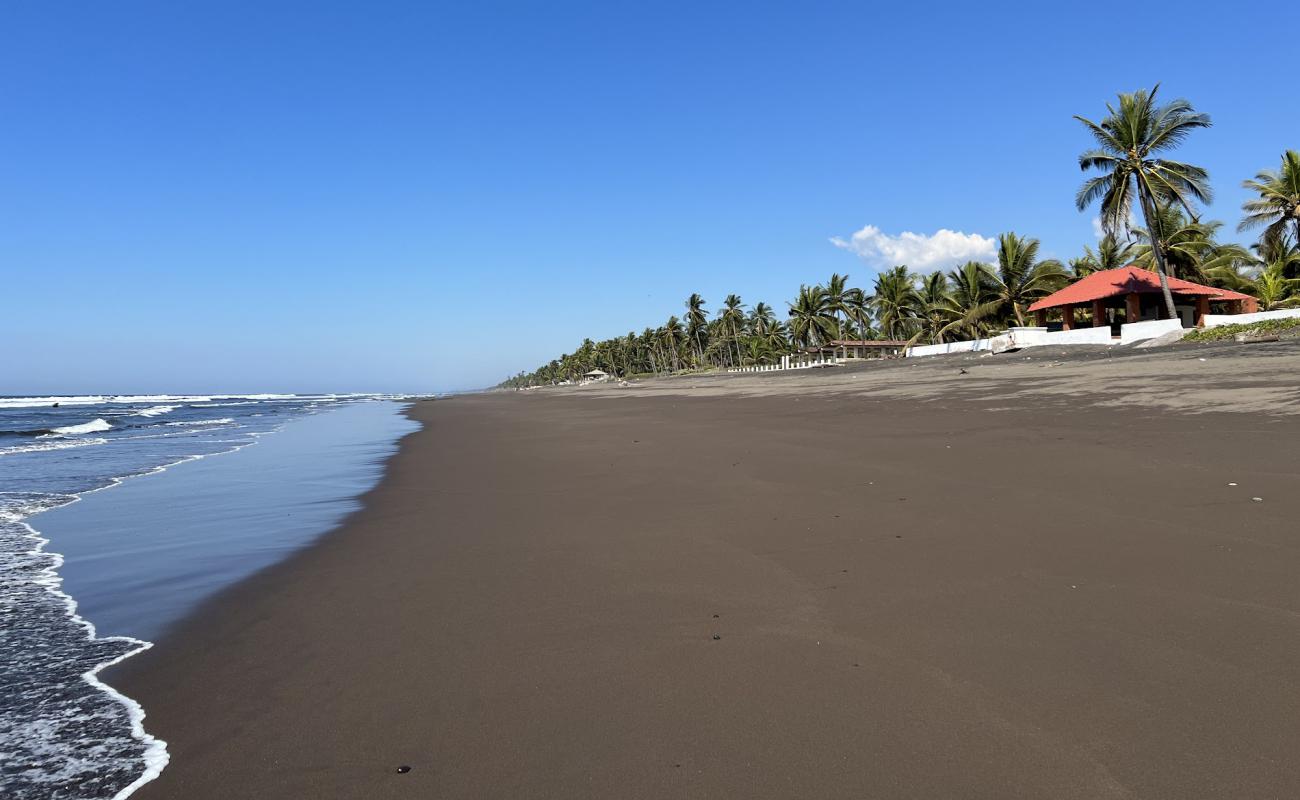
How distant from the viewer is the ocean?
2.53 metres

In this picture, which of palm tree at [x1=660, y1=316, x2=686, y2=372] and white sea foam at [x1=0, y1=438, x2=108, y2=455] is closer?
white sea foam at [x1=0, y1=438, x2=108, y2=455]

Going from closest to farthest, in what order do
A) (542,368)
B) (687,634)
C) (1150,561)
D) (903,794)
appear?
(903,794) → (687,634) → (1150,561) → (542,368)

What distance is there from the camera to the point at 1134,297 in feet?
109

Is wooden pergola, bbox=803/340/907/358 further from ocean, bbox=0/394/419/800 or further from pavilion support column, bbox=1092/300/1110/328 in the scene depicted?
ocean, bbox=0/394/419/800

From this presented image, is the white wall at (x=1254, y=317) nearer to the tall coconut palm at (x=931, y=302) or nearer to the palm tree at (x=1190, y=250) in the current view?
the palm tree at (x=1190, y=250)

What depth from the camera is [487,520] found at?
255 inches

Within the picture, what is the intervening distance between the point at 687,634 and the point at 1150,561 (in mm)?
2749

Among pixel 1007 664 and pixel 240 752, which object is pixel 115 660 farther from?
pixel 1007 664

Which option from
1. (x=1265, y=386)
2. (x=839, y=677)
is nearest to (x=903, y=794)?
(x=839, y=677)

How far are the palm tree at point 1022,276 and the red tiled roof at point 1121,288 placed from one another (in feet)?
17.1

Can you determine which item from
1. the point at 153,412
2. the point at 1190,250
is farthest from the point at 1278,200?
the point at 153,412

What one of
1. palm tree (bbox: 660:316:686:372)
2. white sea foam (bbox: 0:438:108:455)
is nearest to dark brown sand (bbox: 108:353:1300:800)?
white sea foam (bbox: 0:438:108:455)

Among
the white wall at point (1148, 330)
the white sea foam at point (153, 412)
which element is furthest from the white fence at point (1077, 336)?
the white sea foam at point (153, 412)

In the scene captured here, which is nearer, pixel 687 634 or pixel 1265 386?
pixel 687 634
